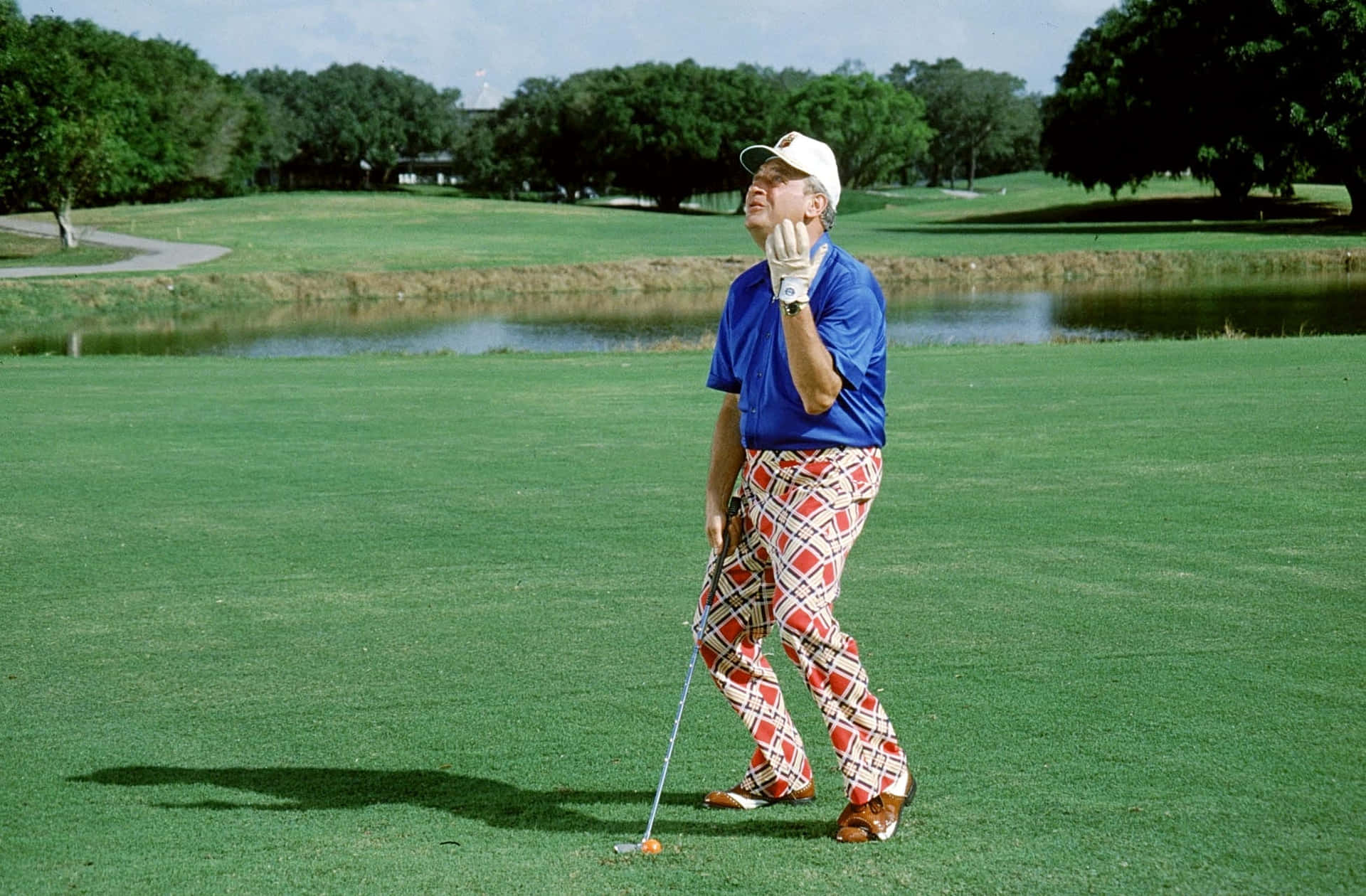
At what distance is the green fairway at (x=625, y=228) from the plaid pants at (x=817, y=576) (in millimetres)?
46644

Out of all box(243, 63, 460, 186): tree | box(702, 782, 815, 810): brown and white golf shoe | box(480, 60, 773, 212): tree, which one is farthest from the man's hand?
box(243, 63, 460, 186): tree

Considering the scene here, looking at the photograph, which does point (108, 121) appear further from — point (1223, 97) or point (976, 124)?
point (976, 124)

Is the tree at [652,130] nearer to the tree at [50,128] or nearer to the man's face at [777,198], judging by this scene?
the tree at [50,128]

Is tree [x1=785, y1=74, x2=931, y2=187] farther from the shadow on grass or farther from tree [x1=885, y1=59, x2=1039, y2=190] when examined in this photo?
the shadow on grass

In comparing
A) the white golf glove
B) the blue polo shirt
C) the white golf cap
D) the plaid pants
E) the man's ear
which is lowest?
the plaid pants

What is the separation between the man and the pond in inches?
936

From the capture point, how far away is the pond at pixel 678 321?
103ft

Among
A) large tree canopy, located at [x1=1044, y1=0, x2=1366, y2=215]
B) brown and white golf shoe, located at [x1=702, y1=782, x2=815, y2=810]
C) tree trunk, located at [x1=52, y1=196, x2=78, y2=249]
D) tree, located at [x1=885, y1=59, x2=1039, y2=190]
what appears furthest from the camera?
tree, located at [x1=885, y1=59, x2=1039, y2=190]

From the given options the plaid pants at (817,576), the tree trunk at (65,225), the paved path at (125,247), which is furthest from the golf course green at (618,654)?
the tree trunk at (65,225)

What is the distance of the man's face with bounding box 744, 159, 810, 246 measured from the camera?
13.9 ft

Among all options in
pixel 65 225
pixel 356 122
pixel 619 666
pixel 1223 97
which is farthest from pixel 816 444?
pixel 356 122

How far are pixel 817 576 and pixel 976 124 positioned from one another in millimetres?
138275

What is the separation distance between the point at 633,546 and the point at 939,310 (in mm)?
30847

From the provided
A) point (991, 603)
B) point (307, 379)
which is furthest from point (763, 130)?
point (991, 603)
